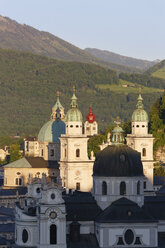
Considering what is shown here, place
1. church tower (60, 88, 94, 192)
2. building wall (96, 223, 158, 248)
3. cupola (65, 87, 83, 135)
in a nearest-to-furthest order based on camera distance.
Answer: building wall (96, 223, 158, 248), church tower (60, 88, 94, 192), cupola (65, 87, 83, 135)

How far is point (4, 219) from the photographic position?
11600cm

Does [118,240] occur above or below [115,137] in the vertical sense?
below

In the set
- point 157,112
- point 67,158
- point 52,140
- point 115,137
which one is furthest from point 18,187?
point 115,137

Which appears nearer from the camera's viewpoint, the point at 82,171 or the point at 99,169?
the point at 99,169

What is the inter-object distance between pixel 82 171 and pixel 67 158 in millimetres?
2311

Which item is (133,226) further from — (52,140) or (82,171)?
(52,140)

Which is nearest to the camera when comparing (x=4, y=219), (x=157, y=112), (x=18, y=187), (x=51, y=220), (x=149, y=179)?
(x=51, y=220)

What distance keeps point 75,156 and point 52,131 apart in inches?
882

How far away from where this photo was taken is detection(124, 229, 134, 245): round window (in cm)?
9231

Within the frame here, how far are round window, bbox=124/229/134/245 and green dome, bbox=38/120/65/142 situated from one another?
6589 centimetres

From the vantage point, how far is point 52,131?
158750mm

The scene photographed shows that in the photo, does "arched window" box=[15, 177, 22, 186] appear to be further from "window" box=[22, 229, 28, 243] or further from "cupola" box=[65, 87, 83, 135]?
"window" box=[22, 229, 28, 243]

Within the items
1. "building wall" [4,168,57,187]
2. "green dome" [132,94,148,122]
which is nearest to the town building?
"green dome" [132,94,148,122]

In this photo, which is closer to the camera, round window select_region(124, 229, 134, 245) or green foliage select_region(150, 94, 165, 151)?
round window select_region(124, 229, 134, 245)
